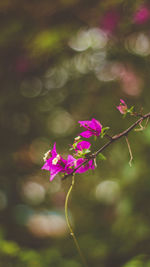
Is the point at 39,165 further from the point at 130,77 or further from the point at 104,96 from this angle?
the point at 130,77

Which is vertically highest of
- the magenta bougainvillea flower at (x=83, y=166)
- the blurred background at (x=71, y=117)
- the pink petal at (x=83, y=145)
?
the blurred background at (x=71, y=117)

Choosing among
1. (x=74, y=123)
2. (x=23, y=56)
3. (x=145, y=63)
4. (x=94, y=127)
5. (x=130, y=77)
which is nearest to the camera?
(x=94, y=127)

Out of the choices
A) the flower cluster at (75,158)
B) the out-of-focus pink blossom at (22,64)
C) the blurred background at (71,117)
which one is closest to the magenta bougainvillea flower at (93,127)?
the flower cluster at (75,158)

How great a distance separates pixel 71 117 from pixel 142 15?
0.84 meters

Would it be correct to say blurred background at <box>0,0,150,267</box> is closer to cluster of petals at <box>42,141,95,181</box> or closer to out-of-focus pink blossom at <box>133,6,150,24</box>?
out-of-focus pink blossom at <box>133,6,150,24</box>

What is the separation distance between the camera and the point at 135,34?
5.30 ft

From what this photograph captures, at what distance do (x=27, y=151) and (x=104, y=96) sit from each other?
0.71m

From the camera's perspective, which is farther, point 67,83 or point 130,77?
point 67,83

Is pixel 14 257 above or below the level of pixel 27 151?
below

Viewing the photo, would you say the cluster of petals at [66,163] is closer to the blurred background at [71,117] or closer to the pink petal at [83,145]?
the pink petal at [83,145]

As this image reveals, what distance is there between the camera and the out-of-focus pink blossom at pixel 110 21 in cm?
160

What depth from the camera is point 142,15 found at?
4.93 feet

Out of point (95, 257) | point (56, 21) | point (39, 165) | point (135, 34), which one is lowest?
point (95, 257)

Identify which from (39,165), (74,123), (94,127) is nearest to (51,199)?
(39,165)
